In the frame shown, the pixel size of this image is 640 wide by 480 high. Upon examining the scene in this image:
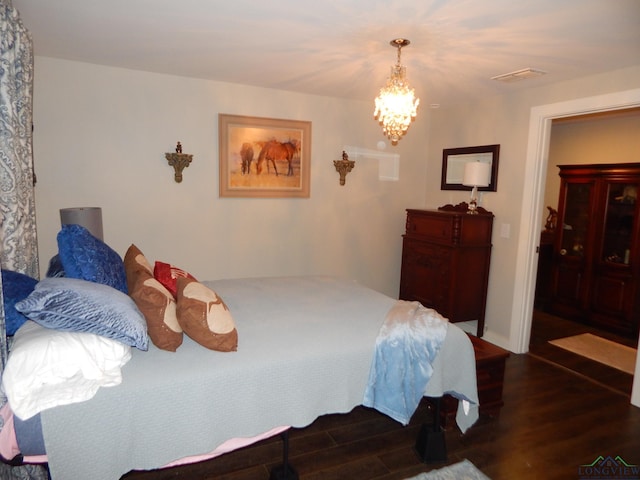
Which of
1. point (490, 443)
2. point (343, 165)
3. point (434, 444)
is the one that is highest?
point (343, 165)

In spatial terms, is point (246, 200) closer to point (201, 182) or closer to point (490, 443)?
point (201, 182)

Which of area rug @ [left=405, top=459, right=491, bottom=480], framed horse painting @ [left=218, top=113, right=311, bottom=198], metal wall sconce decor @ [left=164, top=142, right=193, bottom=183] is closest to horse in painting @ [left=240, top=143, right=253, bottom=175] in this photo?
framed horse painting @ [left=218, top=113, right=311, bottom=198]

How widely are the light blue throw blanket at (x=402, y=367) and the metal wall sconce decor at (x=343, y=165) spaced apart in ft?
8.37

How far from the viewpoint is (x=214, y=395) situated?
1683 millimetres

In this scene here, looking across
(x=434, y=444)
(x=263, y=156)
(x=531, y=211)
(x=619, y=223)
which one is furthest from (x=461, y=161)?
(x=434, y=444)

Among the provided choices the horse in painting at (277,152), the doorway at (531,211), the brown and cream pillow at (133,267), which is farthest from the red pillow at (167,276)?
the doorway at (531,211)

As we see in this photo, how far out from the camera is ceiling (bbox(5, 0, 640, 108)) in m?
2.17

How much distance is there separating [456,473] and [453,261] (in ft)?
6.89

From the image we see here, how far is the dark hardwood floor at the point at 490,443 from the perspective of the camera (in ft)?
7.15

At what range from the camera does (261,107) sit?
4.02 metres

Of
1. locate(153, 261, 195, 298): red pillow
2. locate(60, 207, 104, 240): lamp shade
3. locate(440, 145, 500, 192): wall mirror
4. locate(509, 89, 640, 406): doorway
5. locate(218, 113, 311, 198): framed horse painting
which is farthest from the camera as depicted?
locate(440, 145, 500, 192): wall mirror

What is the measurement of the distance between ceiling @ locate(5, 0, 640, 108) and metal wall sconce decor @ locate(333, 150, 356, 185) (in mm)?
979

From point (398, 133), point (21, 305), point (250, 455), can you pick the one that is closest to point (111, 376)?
point (21, 305)

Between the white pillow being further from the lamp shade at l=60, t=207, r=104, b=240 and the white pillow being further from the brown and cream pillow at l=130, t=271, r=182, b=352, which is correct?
the lamp shade at l=60, t=207, r=104, b=240
